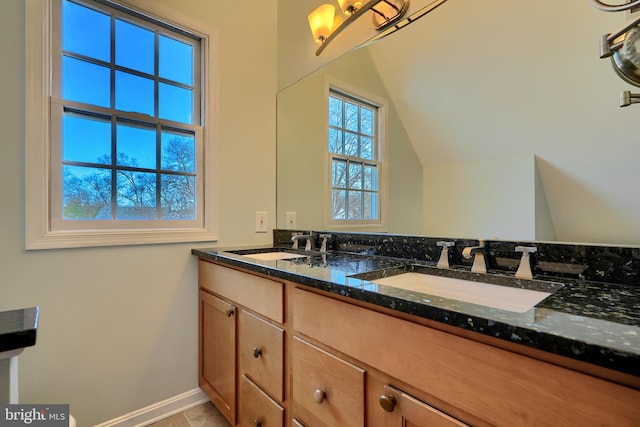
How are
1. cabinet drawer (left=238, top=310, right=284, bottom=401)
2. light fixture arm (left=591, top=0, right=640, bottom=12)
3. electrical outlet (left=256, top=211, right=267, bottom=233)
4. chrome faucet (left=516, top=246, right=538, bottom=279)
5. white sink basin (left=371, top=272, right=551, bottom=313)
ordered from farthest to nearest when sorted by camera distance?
1. electrical outlet (left=256, top=211, right=267, bottom=233)
2. cabinet drawer (left=238, top=310, right=284, bottom=401)
3. chrome faucet (left=516, top=246, right=538, bottom=279)
4. white sink basin (left=371, top=272, right=551, bottom=313)
5. light fixture arm (left=591, top=0, right=640, bottom=12)

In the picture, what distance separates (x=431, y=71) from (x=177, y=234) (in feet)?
4.78

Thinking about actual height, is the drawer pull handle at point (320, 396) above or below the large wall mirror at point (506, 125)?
below

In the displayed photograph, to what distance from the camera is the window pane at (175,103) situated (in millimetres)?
1631

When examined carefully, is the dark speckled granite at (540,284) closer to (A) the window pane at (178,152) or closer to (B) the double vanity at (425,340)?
(B) the double vanity at (425,340)

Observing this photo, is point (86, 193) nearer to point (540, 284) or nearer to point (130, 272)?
point (130, 272)

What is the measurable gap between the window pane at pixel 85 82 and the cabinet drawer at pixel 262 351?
121cm

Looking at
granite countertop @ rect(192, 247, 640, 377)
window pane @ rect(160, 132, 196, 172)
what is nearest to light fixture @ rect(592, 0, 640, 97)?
granite countertop @ rect(192, 247, 640, 377)

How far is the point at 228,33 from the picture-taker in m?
1.79

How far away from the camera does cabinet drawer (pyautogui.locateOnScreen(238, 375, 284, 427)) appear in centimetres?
107

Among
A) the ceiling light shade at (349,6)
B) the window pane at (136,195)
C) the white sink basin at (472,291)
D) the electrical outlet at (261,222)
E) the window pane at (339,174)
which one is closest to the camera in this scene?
the white sink basin at (472,291)

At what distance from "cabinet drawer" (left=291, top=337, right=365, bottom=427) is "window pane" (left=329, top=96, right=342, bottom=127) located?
1210 mm

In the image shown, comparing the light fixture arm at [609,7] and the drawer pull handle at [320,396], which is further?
the drawer pull handle at [320,396]

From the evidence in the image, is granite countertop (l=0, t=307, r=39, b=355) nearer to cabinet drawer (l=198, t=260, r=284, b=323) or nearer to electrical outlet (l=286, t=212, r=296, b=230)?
cabinet drawer (l=198, t=260, r=284, b=323)

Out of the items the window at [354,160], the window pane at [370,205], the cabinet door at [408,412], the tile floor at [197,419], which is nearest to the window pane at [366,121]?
the window at [354,160]
